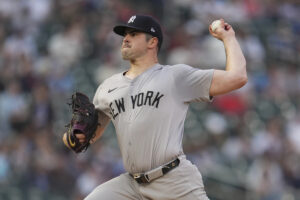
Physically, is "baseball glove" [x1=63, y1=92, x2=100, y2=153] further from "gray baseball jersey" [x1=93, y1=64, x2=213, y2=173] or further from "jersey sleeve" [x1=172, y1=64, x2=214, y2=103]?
"jersey sleeve" [x1=172, y1=64, x2=214, y2=103]

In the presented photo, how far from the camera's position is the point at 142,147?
496cm

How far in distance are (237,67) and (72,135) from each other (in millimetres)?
1374

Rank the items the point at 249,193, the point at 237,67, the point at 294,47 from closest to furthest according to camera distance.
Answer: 1. the point at 237,67
2. the point at 249,193
3. the point at 294,47

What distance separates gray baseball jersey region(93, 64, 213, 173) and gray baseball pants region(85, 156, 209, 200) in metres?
0.12

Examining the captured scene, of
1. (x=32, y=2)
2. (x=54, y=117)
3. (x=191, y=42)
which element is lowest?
(x=54, y=117)

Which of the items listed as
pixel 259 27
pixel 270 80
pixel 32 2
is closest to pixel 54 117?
pixel 32 2

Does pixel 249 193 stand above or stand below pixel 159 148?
below

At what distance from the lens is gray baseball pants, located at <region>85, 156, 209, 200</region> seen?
4.92m

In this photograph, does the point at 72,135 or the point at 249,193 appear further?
the point at 249,193

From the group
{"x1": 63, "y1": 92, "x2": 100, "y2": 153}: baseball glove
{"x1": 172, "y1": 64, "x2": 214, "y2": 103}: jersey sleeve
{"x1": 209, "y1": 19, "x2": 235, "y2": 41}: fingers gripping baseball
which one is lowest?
{"x1": 63, "y1": 92, "x2": 100, "y2": 153}: baseball glove

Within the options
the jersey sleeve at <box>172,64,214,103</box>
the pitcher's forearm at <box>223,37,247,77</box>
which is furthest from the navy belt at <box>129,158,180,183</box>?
the pitcher's forearm at <box>223,37,247,77</box>

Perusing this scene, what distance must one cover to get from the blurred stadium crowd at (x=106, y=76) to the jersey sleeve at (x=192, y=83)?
5.05 m

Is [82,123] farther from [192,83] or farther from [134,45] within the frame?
[192,83]

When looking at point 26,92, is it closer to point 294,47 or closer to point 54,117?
point 54,117
